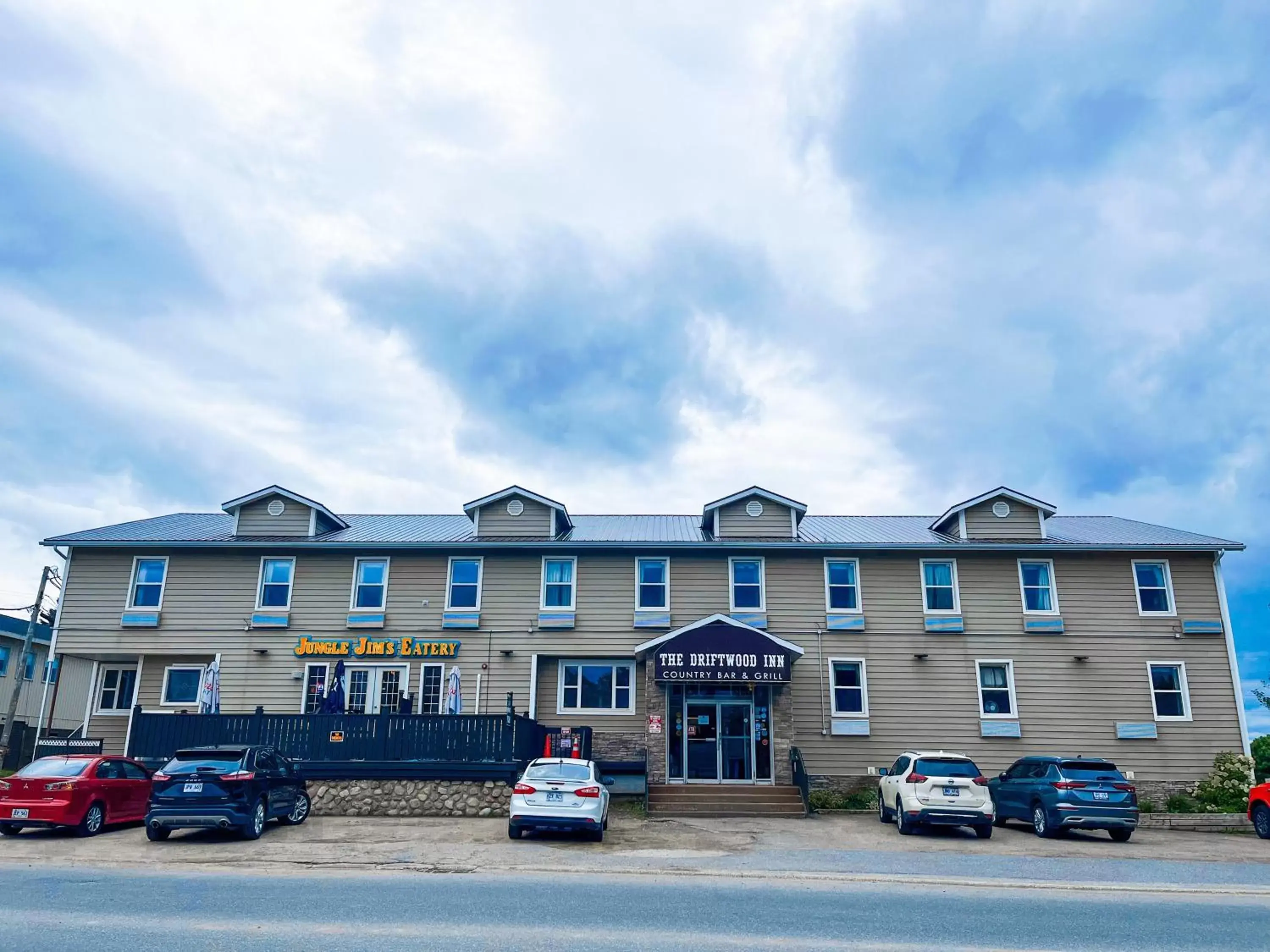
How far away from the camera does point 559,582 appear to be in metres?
25.8

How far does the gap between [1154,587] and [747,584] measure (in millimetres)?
11296

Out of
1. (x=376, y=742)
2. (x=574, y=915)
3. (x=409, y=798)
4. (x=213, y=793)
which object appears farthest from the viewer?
(x=376, y=742)

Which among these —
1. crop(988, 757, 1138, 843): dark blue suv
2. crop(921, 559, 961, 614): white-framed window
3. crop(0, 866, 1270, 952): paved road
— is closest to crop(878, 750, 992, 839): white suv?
crop(988, 757, 1138, 843): dark blue suv

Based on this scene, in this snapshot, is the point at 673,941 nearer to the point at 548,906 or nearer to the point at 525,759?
the point at 548,906

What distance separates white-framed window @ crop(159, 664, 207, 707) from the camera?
2544cm

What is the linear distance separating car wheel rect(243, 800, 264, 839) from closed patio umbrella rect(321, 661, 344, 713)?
5.33 meters

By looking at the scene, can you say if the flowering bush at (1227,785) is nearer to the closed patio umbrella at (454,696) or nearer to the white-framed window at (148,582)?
the closed patio umbrella at (454,696)

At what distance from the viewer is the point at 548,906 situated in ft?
32.1

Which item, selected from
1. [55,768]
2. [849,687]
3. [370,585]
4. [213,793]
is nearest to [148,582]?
[370,585]

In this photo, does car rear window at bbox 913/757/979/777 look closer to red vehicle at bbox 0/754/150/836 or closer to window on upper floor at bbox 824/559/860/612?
window on upper floor at bbox 824/559/860/612

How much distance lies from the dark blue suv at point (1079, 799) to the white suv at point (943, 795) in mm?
1226

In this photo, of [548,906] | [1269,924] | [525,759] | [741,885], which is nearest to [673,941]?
[548,906]

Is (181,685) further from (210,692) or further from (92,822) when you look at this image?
(92,822)

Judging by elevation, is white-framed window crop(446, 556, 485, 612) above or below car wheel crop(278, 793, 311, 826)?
above
